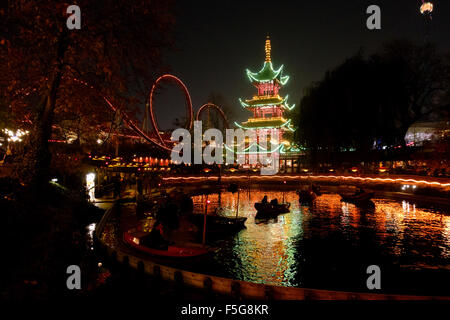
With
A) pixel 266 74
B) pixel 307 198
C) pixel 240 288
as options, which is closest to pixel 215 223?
pixel 240 288

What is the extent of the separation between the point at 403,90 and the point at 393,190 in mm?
16671

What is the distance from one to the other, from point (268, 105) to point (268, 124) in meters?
5.64

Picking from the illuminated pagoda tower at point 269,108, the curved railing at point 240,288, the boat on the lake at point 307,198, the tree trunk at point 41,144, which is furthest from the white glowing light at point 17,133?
the illuminated pagoda tower at point 269,108

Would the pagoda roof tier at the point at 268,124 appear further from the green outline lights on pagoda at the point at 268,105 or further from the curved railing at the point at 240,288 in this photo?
the curved railing at the point at 240,288

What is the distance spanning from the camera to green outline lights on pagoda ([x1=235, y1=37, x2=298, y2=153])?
6712cm

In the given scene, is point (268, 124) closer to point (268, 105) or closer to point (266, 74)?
point (268, 105)

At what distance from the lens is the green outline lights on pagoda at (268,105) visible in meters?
67.1

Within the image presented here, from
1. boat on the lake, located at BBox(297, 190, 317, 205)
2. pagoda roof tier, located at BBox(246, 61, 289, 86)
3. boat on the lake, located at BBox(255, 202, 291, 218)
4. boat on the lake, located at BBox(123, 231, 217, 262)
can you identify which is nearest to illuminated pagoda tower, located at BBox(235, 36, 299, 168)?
pagoda roof tier, located at BBox(246, 61, 289, 86)

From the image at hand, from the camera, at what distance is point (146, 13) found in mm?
12969

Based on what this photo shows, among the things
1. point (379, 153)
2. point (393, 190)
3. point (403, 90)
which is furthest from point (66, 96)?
point (379, 153)
